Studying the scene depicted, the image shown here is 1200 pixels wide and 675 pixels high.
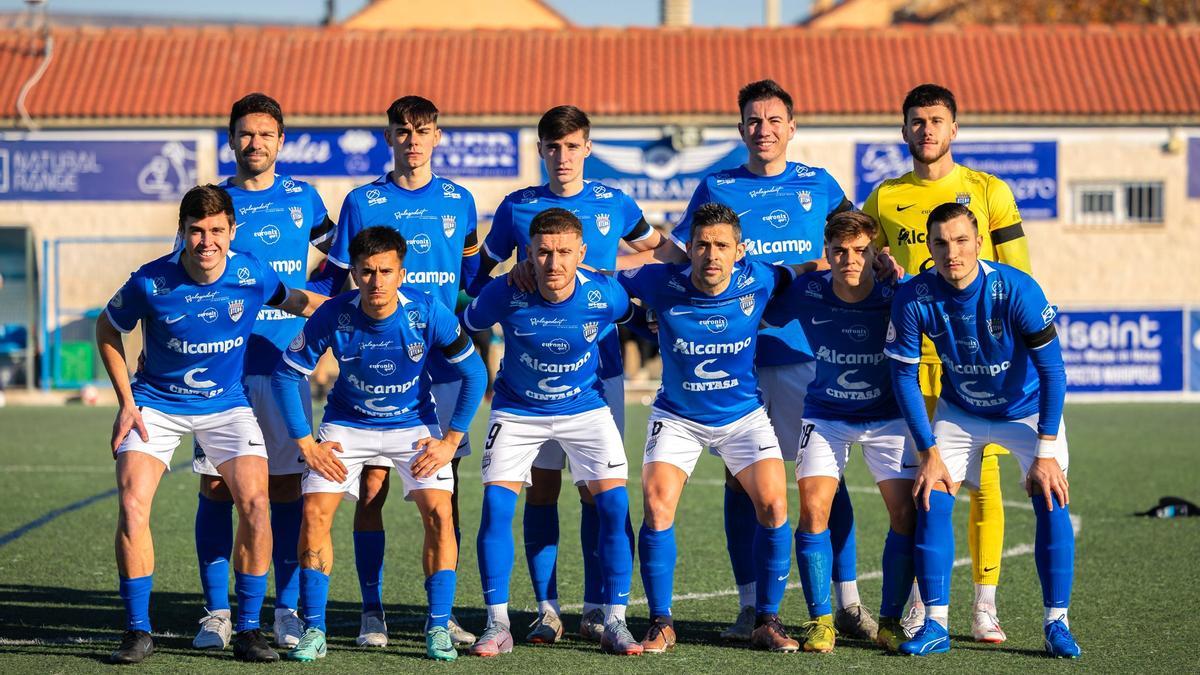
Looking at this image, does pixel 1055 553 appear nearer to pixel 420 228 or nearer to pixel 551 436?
A: pixel 551 436

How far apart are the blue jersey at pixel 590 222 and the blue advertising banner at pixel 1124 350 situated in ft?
50.7

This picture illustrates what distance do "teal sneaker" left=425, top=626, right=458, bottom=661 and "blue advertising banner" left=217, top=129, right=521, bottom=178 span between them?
Result: 17.3 meters

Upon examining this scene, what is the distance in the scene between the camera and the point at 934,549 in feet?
21.3

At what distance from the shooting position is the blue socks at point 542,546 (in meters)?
6.92

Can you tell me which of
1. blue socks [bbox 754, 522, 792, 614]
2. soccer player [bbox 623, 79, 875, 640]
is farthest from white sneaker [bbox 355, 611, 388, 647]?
blue socks [bbox 754, 522, 792, 614]

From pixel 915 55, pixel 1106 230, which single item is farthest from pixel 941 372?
pixel 915 55

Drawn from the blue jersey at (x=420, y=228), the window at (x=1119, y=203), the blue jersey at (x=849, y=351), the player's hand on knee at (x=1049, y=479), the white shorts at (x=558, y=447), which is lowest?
the player's hand on knee at (x=1049, y=479)

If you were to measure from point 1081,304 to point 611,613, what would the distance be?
1720cm

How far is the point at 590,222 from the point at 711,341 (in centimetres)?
85

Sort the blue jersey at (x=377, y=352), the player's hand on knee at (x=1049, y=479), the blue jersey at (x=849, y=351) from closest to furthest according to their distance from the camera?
the player's hand on knee at (x=1049, y=479), the blue jersey at (x=377, y=352), the blue jersey at (x=849, y=351)

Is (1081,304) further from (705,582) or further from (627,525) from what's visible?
(627,525)

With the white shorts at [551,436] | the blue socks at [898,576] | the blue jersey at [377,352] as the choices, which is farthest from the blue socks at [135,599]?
the blue socks at [898,576]

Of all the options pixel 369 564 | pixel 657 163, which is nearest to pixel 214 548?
pixel 369 564

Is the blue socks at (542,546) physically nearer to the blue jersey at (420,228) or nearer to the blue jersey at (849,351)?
the blue jersey at (420,228)
